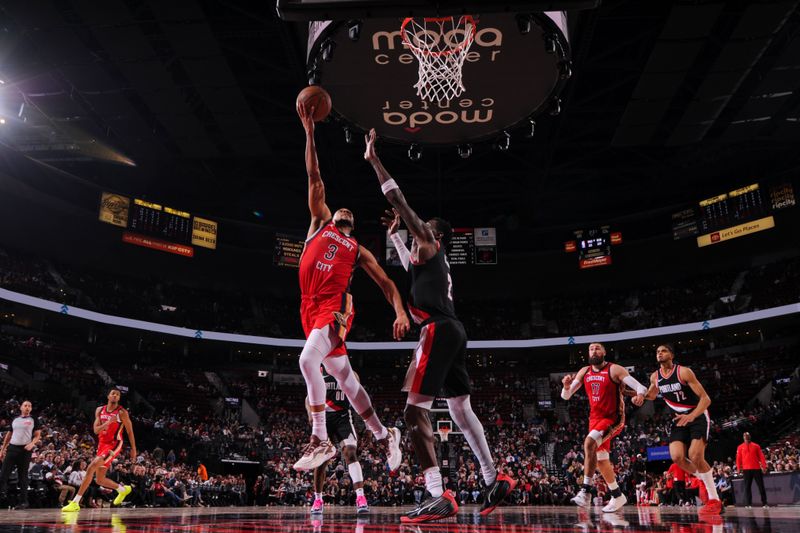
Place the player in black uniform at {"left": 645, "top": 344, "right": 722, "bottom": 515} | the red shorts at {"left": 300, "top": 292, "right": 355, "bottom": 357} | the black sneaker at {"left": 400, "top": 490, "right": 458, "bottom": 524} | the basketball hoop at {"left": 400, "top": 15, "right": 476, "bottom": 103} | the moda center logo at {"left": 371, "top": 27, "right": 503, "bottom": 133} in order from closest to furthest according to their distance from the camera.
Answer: the black sneaker at {"left": 400, "top": 490, "right": 458, "bottom": 524} < the red shorts at {"left": 300, "top": 292, "right": 355, "bottom": 357} < the player in black uniform at {"left": 645, "top": 344, "right": 722, "bottom": 515} < the basketball hoop at {"left": 400, "top": 15, "right": 476, "bottom": 103} < the moda center logo at {"left": 371, "top": 27, "right": 503, "bottom": 133}

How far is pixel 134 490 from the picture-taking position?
45.9 ft

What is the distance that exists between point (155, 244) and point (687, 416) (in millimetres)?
23326

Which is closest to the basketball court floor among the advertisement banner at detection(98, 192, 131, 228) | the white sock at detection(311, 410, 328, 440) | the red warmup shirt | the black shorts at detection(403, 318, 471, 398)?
the white sock at detection(311, 410, 328, 440)

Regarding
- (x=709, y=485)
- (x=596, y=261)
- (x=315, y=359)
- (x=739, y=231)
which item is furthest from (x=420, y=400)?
(x=596, y=261)

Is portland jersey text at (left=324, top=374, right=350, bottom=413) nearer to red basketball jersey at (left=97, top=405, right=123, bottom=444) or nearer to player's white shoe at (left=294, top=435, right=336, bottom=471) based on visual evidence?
player's white shoe at (left=294, top=435, right=336, bottom=471)

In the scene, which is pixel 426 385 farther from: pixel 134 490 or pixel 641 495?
pixel 641 495

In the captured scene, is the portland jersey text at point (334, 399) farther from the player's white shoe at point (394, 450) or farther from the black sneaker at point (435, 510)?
the black sneaker at point (435, 510)

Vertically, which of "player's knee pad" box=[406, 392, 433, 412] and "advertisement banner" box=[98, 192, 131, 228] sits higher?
"advertisement banner" box=[98, 192, 131, 228]

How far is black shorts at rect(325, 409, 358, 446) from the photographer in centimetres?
693

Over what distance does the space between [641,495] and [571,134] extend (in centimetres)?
1174

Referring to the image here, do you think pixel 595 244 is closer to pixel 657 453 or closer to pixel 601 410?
pixel 657 453

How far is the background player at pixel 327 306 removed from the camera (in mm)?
5117

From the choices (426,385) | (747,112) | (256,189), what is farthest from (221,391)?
(426,385)

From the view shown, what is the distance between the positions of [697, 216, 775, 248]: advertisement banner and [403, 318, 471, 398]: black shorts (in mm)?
23352
